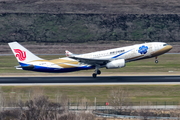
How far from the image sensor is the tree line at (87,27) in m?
145

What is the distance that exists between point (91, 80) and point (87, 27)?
286 ft

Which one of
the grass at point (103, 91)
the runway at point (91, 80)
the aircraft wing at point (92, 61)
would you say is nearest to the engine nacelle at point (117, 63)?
the aircraft wing at point (92, 61)

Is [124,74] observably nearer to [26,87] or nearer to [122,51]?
[122,51]

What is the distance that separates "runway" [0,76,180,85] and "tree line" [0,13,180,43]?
73.2m

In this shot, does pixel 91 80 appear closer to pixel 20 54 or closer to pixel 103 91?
pixel 103 91

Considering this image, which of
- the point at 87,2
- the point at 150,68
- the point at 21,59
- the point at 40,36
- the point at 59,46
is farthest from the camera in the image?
the point at 87,2

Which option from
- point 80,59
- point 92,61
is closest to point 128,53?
point 92,61

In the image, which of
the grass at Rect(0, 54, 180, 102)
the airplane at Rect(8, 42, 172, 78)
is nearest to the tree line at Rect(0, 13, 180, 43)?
the airplane at Rect(8, 42, 172, 78)

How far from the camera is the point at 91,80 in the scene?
66750 millimetres

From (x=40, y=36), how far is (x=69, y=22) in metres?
15.2

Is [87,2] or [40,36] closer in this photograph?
[40,36]

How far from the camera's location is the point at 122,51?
6906 centimetres

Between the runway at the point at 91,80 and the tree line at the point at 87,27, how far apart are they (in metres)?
73.2

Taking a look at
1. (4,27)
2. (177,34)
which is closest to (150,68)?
(177,34)
